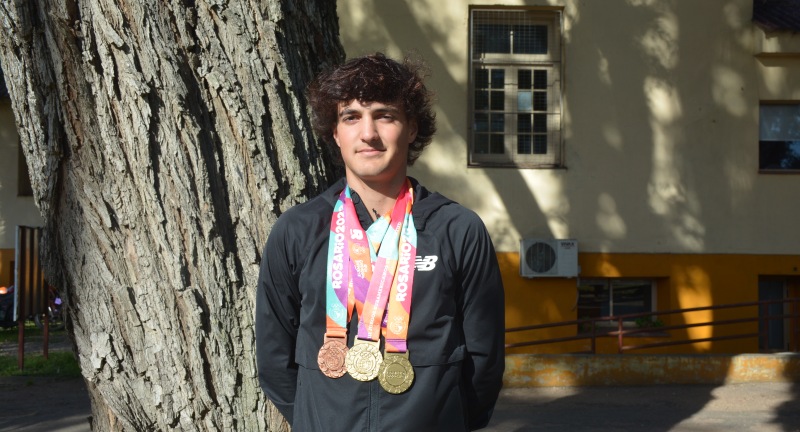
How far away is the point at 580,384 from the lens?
12.2m

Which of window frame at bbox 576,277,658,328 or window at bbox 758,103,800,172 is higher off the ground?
window at bbox 758,103,800,172

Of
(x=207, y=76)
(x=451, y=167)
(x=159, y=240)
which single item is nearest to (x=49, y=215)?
(x=159, y=240)

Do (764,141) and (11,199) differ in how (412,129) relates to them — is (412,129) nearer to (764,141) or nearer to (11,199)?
(764,141)

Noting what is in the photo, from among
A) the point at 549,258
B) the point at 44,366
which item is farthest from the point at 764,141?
the point at 44,366

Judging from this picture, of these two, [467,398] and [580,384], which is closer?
[467,398]

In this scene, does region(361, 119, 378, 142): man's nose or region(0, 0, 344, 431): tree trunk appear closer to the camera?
region(361, 119, 378, 142): man's nose

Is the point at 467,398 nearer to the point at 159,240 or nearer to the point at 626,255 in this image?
the point at 159,240

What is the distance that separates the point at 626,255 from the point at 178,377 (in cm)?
1111

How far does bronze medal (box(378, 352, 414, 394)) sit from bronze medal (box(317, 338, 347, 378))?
Answer: 0.39 feet

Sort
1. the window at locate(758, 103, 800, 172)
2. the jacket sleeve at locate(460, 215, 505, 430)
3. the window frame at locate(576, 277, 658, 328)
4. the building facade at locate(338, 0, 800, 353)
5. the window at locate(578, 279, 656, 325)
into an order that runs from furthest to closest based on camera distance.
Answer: the window at locate(758, 103, 800, 172)
the window at locate(578, 279, 656, 325)
the window frame at locate(576, 277, 658, 328)
the building facade at locate(338, 0, 800, 353)
the jacket sleeve at locate(460, 215, 505, 430)

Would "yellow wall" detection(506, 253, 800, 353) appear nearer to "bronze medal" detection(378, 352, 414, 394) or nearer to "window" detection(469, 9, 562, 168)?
"window" detection(469, 9, 562, 168)

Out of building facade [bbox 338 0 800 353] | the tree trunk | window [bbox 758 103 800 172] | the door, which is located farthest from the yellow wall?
the tree trunk

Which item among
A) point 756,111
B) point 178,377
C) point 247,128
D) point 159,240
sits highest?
point 756,111

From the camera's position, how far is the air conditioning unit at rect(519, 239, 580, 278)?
13.7 meters
